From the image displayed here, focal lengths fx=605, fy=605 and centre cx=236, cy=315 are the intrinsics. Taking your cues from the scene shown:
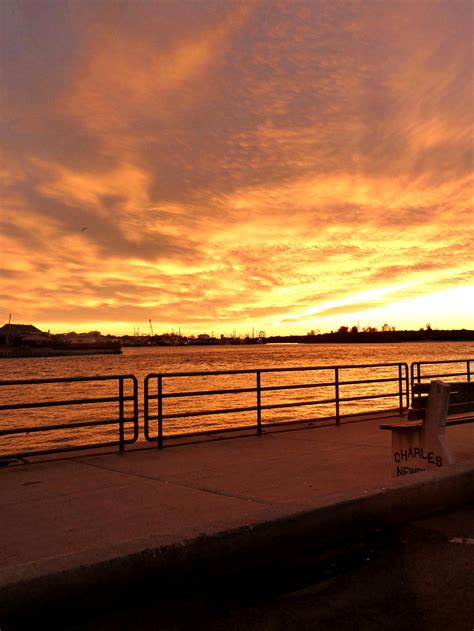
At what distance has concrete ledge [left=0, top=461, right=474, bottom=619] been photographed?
11.6ft

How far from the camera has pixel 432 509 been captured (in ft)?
18.3

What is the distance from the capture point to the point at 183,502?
5871 millimetres

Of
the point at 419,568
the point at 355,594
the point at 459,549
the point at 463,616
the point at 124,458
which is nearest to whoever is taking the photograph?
the point at 463,616

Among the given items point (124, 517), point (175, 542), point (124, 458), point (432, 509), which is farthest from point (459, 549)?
point (124, 458)

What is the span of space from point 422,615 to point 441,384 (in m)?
3.35

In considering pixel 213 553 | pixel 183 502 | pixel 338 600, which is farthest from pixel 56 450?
pixel 338 600

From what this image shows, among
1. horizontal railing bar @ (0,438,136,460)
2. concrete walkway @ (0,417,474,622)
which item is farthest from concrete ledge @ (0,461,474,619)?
horizontal railing bar @ (0,438,136,460)

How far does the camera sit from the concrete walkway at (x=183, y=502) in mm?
3877

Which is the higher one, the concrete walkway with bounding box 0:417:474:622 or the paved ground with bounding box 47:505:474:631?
the concrete walkway with bounding box 0:417:474:622

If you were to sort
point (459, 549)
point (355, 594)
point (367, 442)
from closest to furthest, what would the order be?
point (355, 594) → point (459, 549) → point (367, 442)

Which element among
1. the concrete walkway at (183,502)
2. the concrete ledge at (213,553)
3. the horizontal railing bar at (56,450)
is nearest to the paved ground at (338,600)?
the concrete ledge at (213,553)

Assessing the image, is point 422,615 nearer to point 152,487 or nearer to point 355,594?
point 355,594

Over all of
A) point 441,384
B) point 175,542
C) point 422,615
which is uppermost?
point 441,384

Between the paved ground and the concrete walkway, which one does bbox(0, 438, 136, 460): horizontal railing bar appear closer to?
the concrete walkway
